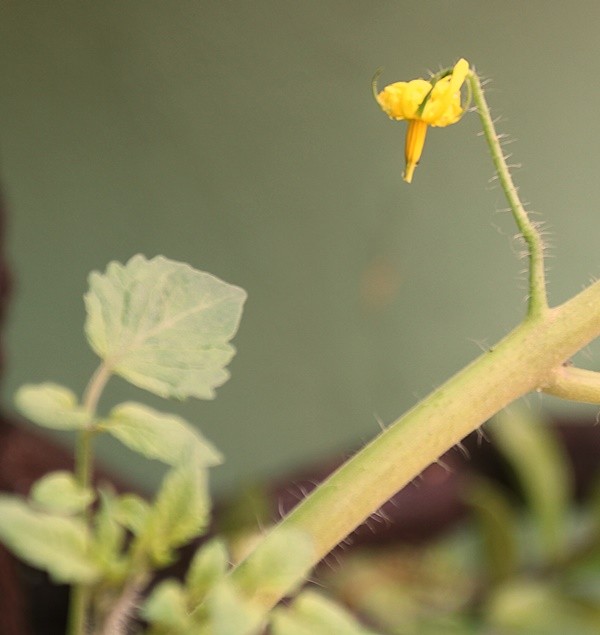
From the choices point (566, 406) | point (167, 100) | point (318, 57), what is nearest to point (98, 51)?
point (167, 100)

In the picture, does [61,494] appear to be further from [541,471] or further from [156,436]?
[541,471]

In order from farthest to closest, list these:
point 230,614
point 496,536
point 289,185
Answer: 1. point 289,185
2. point 496,536
3. point 230,614

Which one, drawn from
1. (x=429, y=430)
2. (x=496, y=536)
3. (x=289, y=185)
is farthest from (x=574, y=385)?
(x=289, y=185)

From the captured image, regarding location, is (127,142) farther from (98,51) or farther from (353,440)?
(353,440)

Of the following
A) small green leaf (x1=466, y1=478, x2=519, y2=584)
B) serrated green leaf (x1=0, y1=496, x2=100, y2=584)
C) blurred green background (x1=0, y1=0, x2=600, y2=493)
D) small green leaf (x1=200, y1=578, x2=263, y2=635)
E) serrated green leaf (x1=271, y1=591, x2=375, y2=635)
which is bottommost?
small green leaf (x1=200, y1=578, x2=263, y2=635)

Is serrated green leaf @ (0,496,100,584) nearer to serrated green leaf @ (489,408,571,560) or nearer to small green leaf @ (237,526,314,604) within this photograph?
small green leaf @ (237,526,314,604)

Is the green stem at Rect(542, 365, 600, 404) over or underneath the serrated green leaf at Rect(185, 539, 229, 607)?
over

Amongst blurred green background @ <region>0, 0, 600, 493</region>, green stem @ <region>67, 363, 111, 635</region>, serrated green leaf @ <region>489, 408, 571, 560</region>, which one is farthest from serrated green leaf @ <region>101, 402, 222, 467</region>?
serrated green leaf @ <region>489, 408, 571, 560</region>
